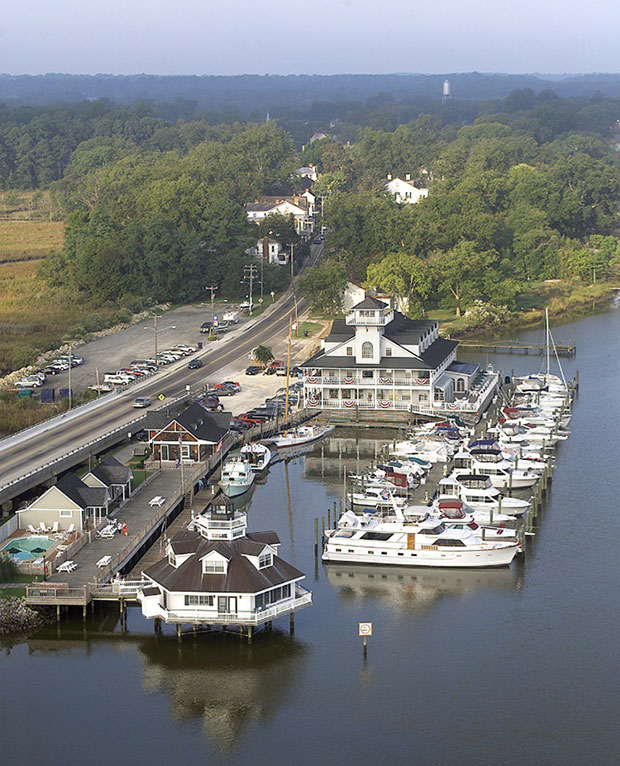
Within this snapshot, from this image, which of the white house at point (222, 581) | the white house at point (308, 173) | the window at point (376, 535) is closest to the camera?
the white house at point (222, 581)

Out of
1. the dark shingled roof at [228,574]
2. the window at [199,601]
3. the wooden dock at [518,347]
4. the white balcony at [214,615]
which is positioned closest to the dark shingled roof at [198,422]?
the dark shingled roof at [228,574]

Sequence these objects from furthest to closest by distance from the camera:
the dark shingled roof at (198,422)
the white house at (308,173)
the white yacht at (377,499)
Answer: the white house at (308,173)
the dark shingled roof at (198,422)
the white yacht at (377,499)

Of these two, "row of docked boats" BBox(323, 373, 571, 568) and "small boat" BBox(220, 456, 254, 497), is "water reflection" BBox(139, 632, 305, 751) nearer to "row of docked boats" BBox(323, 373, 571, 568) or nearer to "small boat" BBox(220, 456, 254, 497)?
"row of docked boats" BBox(323, 373, 571, 568)

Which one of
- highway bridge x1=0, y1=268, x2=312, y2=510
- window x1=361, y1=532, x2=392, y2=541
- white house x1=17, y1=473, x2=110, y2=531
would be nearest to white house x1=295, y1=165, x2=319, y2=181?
highway bridge x1=0, y1=268, x2=312, y2=510

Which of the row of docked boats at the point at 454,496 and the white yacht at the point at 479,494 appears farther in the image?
the white yacht at the point at 479,494

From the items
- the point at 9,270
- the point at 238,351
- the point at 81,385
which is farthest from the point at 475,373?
the point at 9,270

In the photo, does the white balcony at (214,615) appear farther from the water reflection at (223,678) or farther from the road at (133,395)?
the road at (133,395)
